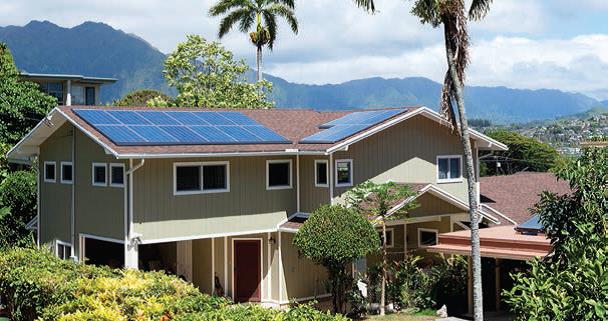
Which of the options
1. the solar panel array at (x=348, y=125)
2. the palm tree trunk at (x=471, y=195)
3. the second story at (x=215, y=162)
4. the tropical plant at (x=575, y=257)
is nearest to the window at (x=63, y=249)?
the second story at (x=215, y=162)

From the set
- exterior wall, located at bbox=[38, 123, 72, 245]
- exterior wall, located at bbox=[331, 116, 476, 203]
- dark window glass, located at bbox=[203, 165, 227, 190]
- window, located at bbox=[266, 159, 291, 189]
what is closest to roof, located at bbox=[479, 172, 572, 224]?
exterior wall, located at bbox=[331, 116, 476, 203]

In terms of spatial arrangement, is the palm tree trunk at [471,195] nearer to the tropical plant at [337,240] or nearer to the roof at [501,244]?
the roof at [501,244]

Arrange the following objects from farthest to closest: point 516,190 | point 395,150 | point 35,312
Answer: point 516,190 < point 395,150 < point 35,312

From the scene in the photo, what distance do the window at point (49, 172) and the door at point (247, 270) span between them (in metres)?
6.88

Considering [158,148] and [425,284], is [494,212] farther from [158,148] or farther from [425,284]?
[158,148]

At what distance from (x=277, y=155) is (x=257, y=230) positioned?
260 cm

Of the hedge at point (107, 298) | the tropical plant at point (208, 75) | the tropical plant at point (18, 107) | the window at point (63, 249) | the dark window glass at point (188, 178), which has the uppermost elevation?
the tropical plant at point (208, 75)

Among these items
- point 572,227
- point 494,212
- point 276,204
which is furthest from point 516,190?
point 572,227

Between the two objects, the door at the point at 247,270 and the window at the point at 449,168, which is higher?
→ the window at the point at 449,168

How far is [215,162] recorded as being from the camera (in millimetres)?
23828

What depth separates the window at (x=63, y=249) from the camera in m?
25.5

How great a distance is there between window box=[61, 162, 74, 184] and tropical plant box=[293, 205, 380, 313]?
8.45 m

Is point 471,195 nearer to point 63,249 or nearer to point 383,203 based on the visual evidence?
point 383,203

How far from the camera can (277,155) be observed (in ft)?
82.8
